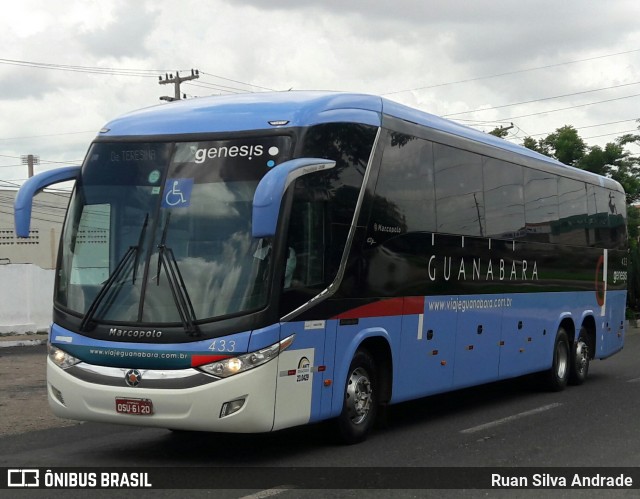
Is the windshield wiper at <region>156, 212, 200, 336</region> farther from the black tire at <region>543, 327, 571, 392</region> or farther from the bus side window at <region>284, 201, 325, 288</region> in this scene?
the black tire at <region>543, 327, 571, 392</region>

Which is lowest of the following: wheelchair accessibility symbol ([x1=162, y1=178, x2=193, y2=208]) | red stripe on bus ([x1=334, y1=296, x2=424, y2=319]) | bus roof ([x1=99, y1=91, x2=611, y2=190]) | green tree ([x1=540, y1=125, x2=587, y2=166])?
red stripe on bus ([x1=334, y1=296, x2=424, y2=319])

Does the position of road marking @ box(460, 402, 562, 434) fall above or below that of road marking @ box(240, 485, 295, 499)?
below

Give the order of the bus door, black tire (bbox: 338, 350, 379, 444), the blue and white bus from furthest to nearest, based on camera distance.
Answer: the bus door → black tire (bbox: 338, 350, 379, 444) → the blue and white bus

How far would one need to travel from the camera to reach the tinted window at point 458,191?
12438 mm

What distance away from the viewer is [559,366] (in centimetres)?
1659

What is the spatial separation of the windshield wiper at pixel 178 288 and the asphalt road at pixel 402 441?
131 cm

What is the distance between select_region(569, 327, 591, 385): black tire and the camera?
1719cm

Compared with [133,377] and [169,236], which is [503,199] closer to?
[169,236]

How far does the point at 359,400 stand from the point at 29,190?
12.6 feet

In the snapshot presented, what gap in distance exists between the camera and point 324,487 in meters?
8.24

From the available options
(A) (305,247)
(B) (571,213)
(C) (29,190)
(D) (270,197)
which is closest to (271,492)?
(D) (270,197)

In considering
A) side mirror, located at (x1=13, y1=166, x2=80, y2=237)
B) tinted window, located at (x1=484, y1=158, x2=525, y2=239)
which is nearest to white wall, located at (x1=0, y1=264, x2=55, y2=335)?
tinted window, located at (x1=484, y1=158, x2=525, y2=239)

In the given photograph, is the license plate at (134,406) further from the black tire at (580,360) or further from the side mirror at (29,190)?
the black tire at (580,360)

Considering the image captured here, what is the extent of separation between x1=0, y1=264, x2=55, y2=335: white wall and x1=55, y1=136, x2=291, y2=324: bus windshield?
71.1 feet
